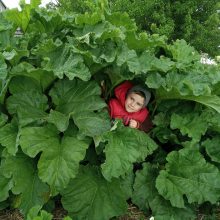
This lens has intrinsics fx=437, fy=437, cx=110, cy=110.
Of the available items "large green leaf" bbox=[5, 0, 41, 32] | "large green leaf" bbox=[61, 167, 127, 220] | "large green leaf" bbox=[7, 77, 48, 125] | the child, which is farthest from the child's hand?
"large green leaf" bbox=[5, 0, 41, 32]

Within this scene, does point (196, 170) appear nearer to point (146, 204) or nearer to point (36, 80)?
point (146, 204)

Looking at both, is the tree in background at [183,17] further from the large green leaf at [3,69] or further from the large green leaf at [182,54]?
the large green leaf at [3,69]

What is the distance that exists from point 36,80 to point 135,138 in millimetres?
702

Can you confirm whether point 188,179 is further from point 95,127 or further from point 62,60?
point 62,60

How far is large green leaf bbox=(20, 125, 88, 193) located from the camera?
7.63ft

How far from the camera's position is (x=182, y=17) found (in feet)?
46.6

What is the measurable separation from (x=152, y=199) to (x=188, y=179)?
253 mm

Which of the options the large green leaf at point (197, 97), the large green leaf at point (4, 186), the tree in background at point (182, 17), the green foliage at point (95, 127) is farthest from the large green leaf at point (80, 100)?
the tree in background at point (182, 17)

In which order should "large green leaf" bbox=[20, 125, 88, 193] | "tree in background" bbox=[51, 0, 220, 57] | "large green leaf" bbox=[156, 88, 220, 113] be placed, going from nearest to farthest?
"large green leaf" bbox=[20, 125, 88, 193]
"large green leaf" bbox=[156, 88, 220, 113]
"tree in background" bbox=[51, 0, 220, 57]

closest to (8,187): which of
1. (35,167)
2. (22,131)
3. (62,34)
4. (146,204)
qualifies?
(35,167)

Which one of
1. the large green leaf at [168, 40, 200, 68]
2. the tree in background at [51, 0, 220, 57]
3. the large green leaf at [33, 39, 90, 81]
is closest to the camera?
the large green leaf at [33, 39, 90, 81]

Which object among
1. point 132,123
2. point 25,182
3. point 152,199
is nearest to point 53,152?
point 25,182

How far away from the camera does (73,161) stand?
2.37 metres

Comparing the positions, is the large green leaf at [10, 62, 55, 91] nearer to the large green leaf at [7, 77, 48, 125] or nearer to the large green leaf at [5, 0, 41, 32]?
the large green leaf at [7, 77, 48, 125]
